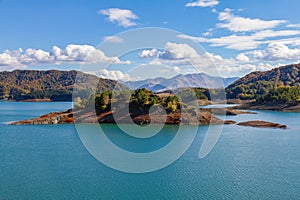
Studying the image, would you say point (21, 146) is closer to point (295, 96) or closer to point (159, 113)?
point (159, 113)

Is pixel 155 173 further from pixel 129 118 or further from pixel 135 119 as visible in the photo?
pixel 129 118

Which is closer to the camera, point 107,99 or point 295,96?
point 107,99

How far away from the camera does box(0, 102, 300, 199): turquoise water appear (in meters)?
28.7

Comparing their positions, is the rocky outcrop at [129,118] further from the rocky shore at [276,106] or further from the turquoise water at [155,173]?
the rocky shore at [276,106]

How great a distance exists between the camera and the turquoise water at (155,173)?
28.7 m

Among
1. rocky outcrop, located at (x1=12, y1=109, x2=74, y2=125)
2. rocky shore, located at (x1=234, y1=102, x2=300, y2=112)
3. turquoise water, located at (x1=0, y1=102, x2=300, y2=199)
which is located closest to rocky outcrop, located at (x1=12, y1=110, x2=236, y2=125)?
rocky outcrop, located at (x1=12, y1=109, x2=74, y2=125)

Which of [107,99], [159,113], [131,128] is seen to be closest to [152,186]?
[131,128]

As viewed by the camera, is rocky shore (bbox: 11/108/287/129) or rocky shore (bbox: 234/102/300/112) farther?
rocky shore (bbox: 234/102/300/112)

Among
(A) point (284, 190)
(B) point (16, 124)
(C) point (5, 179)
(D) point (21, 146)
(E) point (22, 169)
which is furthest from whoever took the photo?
(B) point (16, 124)

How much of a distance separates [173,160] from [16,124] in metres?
49.8

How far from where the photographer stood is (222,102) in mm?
176875

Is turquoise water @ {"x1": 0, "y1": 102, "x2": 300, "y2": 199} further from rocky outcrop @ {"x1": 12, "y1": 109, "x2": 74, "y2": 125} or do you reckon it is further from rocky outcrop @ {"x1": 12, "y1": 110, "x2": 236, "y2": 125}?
rocky outcrop @ {"x1": 12, "y1": 109, "x2": 74, "y2": 125}

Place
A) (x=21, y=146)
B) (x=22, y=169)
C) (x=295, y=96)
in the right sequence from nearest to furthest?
1. (x=22, y=169)
2. (x=21, y=146)
3. (x=295, y=96)

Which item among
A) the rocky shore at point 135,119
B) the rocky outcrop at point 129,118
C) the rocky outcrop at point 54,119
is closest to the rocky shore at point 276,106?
the rocky shore at point 135,119
